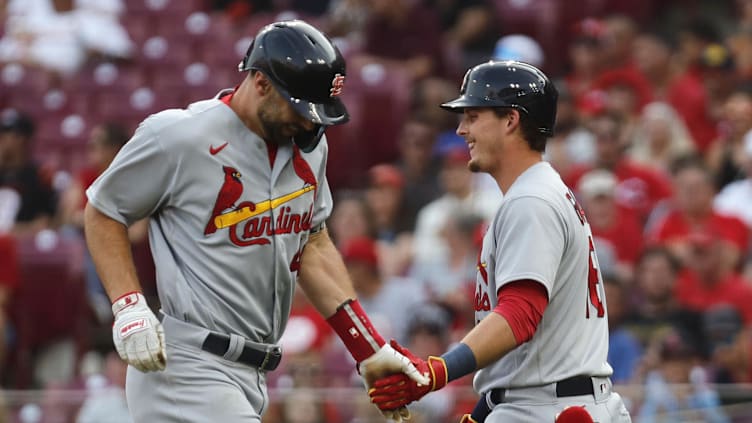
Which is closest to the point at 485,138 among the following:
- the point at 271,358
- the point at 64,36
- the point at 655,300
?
the point at 271,358

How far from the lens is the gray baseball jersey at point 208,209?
473cm

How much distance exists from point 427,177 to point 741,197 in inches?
98.5

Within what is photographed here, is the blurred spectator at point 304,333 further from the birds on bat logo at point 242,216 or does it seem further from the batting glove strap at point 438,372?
the batting glove strap at point 438,372

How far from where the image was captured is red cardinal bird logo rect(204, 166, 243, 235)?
4.76 m

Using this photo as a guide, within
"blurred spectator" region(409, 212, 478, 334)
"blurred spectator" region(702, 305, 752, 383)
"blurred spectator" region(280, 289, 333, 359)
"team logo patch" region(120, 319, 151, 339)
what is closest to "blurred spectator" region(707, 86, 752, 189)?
"blurred spectator" region(409, 212, 478, 334)

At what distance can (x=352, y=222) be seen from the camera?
9.65m

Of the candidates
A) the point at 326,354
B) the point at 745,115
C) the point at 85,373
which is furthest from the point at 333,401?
the point at 745,115

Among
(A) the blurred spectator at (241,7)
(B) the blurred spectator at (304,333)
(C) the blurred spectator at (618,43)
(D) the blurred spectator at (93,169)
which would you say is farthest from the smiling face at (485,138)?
(A) the blurred spectator at (241,7)

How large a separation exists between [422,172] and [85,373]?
120 inches

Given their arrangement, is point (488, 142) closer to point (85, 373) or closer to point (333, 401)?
point (333, 401)

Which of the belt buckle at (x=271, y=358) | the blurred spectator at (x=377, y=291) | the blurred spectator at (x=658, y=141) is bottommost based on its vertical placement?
the belt buckle at (x=271, y=358)

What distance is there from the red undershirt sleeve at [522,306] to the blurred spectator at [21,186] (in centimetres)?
644

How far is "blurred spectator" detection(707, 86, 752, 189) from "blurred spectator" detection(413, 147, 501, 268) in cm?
155

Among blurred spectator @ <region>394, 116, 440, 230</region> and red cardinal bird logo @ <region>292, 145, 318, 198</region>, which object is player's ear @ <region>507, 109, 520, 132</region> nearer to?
red cardinal bird logo @ <region>292, 145, 318, 198</region>
